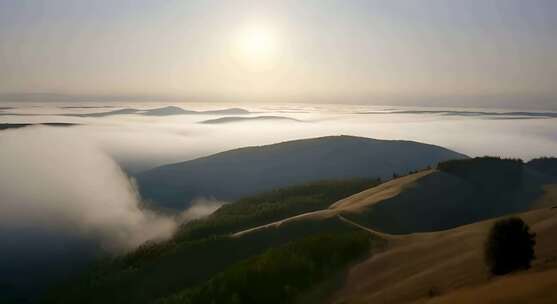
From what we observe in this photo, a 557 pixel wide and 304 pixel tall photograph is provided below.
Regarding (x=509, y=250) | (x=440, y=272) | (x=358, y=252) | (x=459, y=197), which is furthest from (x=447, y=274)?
(x=459, y=197)

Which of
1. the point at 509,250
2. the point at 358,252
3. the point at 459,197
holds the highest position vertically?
the point at 509,250

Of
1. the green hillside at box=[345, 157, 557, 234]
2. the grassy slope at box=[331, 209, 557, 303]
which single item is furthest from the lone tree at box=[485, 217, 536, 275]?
the green hillside at box=[345, 157, 557, 234]

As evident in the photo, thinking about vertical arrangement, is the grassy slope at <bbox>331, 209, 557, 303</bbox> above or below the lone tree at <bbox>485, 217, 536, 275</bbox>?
below

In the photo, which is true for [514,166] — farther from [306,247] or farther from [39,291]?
[39,291]

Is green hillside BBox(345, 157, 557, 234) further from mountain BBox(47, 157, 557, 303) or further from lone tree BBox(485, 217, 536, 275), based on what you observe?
lone tree BBox(485, 217, 536, 275)

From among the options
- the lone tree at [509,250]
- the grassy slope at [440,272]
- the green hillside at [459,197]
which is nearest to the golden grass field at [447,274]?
the grassy slope at [440,272]

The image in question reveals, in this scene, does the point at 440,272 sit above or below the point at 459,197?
above

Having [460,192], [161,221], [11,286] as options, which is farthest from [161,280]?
[161,221]

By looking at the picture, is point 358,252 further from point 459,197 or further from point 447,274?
point 459,197

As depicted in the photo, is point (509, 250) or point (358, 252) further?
point (358, 252)
